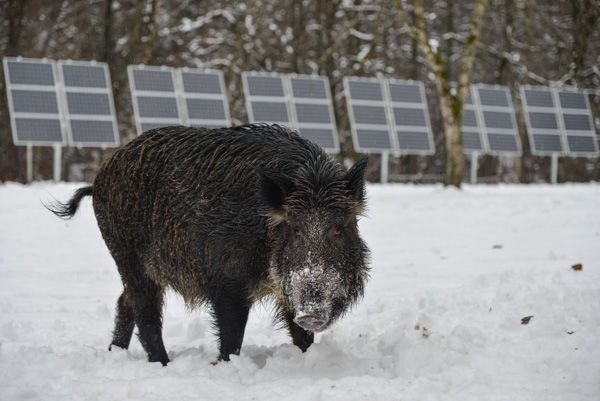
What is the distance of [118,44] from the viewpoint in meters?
24.9

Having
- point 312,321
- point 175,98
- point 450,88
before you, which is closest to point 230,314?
point 312,321

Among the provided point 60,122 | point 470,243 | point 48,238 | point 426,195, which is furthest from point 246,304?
point 60,122

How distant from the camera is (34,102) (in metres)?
16.4

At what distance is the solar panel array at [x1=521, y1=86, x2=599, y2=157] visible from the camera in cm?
2024

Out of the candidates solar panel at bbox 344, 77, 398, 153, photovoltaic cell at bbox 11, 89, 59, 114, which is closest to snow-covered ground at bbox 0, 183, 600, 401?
photovoltaic cell at bbox 11, 89, 59, 114

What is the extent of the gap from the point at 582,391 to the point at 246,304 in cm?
196

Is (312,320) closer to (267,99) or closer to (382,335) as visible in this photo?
(382,335)

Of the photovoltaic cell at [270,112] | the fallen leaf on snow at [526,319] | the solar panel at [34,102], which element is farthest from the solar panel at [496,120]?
the fallen leaf on snow at [526,319]

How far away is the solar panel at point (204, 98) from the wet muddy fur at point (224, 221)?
1217 centimetres

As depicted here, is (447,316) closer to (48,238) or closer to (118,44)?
(48,238)

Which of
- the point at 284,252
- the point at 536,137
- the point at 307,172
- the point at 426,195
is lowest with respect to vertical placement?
the point at 536,137

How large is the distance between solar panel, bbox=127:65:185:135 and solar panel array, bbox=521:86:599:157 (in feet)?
32.6

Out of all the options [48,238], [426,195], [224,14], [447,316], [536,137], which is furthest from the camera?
[224,14]

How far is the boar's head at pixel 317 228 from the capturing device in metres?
3.90
